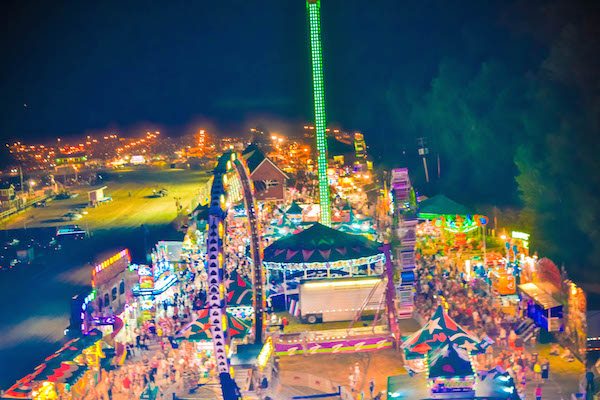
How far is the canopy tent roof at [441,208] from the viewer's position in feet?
119

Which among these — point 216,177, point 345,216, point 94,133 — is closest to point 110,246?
point 345,216

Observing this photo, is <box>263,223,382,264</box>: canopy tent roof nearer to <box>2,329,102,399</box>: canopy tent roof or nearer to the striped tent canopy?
<box>2,329,102,399</box>: canopy tent roof

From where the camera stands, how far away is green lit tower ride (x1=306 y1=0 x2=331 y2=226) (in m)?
33.8

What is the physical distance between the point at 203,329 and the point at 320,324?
4623mm

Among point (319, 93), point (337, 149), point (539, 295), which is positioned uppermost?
point (319, 93)

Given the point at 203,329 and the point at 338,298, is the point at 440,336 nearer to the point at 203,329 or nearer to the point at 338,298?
the point at 338,298

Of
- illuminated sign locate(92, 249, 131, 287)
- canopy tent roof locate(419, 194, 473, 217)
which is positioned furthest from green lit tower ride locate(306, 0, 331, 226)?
illuminated sign locate(92, 249, 131, 287)

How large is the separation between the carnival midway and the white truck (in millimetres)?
40

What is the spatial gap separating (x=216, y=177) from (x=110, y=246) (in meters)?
28.2

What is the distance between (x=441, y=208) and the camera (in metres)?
36.6

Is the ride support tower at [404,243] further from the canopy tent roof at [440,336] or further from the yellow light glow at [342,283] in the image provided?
the canopy tent roof at [440,336]

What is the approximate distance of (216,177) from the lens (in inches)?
718

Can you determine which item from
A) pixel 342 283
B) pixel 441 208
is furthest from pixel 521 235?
pixel 342 283

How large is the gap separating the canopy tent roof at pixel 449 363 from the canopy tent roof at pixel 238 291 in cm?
985
